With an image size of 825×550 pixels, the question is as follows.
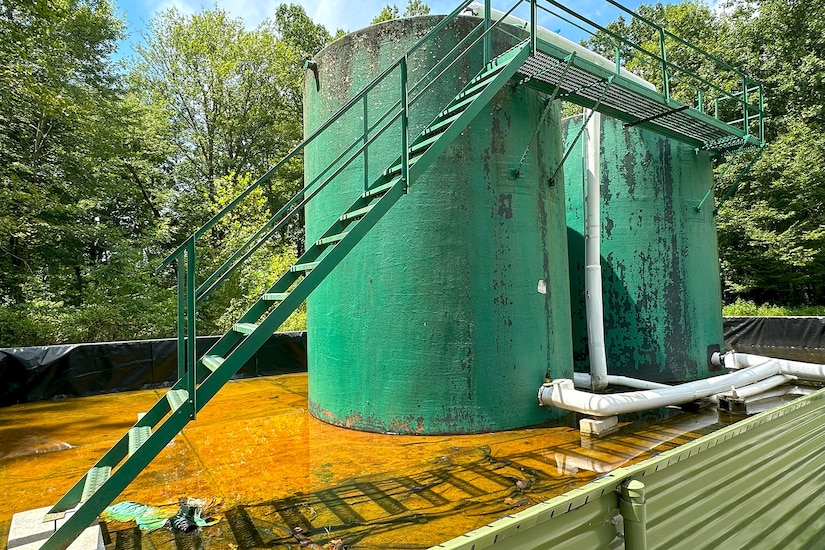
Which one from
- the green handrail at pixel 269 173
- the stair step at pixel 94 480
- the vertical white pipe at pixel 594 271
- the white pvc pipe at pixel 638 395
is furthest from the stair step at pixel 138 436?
the vertical white pipe at pixel 594 271

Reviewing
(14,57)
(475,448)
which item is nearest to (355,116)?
(475,448)

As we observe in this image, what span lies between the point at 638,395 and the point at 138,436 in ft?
17.4

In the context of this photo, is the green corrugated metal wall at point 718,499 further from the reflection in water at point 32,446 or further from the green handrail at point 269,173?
the reflection in water at point 32,446

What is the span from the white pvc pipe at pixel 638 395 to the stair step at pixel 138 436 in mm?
4303

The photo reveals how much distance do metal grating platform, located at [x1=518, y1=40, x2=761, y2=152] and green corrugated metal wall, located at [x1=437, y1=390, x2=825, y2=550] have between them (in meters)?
4.36

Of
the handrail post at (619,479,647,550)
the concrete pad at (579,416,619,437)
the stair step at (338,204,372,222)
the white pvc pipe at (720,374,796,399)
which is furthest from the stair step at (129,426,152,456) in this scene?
the white pvc pipe at (720,374,796,399)

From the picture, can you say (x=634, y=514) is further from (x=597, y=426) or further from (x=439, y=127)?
(x=597, y=426)

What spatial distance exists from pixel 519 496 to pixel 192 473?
10.3ft

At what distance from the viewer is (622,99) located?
6945 mm

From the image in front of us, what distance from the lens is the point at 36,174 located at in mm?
16156

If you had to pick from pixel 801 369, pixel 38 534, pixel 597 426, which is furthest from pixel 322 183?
pixel 801 369

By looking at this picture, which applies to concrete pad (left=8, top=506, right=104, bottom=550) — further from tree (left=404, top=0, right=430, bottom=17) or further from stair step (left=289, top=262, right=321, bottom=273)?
tree (left=404, top=0, right=430, bottom=17)

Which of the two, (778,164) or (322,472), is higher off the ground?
(778,164)

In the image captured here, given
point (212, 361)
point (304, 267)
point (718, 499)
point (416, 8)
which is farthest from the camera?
point (416, 8)
